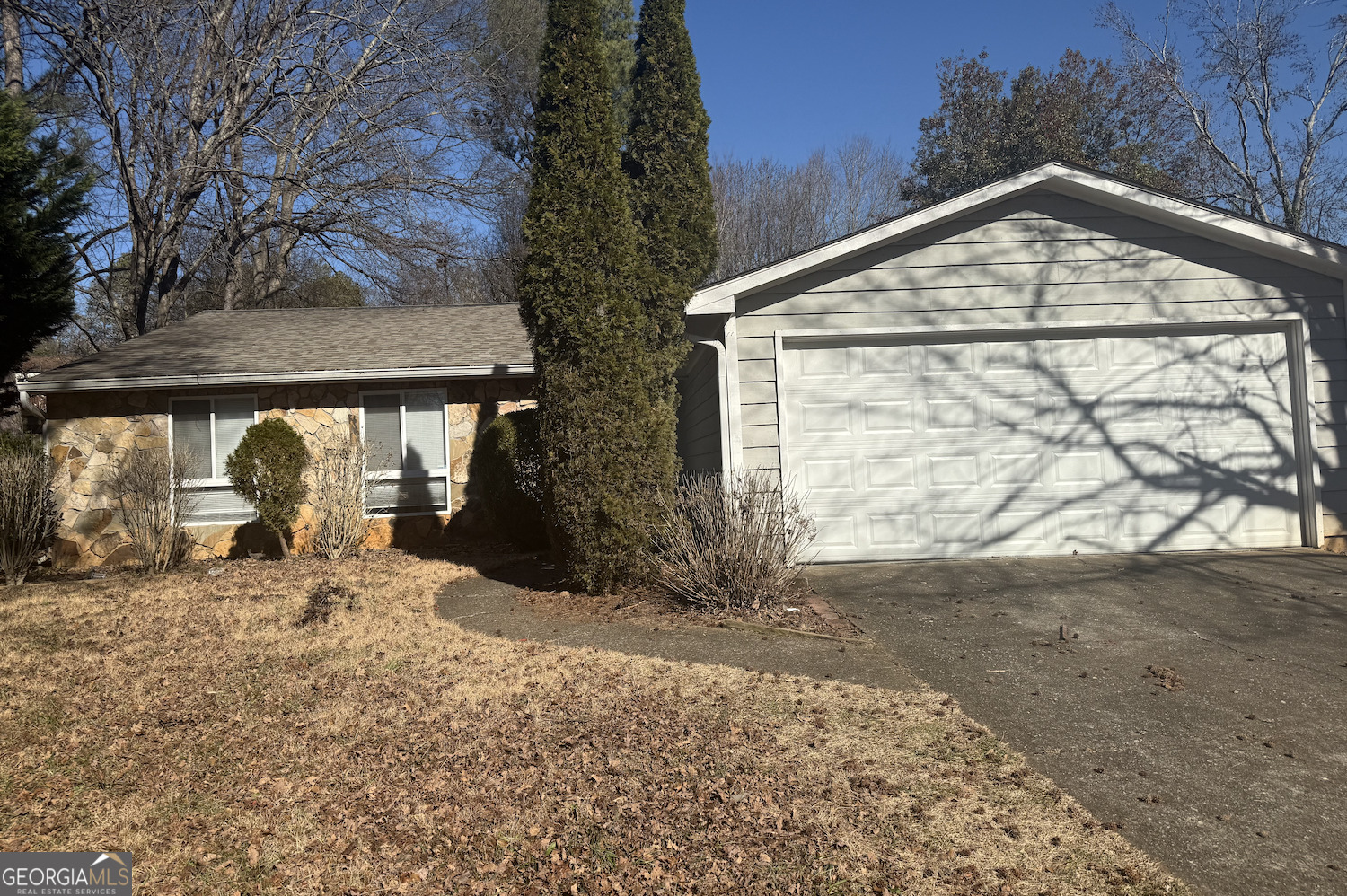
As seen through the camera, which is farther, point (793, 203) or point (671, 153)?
point (793, 203)

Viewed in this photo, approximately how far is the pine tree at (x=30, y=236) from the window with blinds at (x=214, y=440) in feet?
5.75

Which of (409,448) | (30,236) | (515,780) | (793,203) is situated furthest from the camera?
(793,203)

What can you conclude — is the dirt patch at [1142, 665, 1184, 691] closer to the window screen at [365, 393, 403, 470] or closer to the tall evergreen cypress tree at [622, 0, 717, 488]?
the tall evergreen cypress tree at [622, 0, 717, 488]

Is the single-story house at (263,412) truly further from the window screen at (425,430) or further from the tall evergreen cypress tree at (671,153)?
the tall evergreen cypress tree at (671,153)

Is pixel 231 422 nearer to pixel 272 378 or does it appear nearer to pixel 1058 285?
pixel 272 378

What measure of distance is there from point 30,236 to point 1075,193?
11.3 metres

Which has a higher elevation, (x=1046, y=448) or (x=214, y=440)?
(x=214, y=440)

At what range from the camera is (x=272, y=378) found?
10.9 meters

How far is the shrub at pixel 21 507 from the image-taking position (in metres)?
8.58

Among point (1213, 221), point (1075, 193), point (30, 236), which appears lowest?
point (1213, 221)

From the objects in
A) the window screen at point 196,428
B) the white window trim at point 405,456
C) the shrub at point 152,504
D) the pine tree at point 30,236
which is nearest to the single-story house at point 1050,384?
the white window trim at point 405,456

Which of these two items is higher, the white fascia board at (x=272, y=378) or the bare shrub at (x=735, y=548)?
the white fascia board at (x=272, y=378)

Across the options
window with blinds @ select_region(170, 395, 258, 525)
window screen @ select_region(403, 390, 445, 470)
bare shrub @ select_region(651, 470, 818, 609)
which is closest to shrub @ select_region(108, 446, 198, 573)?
window with blinds @ select_region(170, 395, 258, 525)

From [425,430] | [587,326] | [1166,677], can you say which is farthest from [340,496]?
[1166,677]
